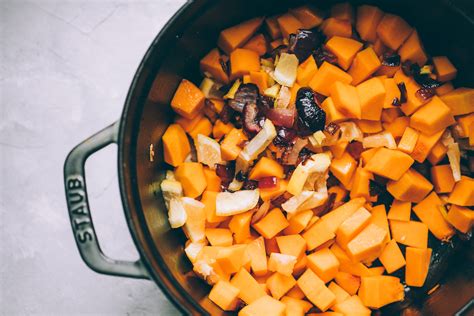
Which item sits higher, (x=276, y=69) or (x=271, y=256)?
(x=276, y=69)

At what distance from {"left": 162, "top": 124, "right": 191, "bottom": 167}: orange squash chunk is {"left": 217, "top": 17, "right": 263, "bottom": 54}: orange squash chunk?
297 mm

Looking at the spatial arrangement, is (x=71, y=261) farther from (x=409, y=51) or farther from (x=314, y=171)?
(x=409, y=51)

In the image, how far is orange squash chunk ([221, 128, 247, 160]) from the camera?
1.54 metres

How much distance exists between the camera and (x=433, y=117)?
151 centimetres

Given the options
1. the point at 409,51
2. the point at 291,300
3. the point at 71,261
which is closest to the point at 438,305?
the point at 291,300

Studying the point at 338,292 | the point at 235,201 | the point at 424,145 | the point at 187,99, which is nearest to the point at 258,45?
the point at 187,99

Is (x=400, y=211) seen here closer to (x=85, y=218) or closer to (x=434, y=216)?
(x=434, y=216)

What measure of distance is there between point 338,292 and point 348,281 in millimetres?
48

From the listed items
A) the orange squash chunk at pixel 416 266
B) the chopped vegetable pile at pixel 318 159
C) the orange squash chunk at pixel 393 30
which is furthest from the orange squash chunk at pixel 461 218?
the orange squash chunk at pixel 393 30

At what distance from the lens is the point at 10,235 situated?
1753 mm

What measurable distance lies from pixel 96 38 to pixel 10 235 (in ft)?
2.45

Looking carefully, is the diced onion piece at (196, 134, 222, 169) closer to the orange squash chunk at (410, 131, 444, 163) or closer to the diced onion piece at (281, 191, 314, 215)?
the diced onion piece at (281, 191, 314, 215)

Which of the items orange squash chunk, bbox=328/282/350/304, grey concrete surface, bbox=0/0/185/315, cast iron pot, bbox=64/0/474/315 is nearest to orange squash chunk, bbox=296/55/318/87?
cast iron pot, bbox=64/0/474/315

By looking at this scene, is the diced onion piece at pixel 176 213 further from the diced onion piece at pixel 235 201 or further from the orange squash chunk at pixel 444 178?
the orange squash chunk at pixel 444 178
